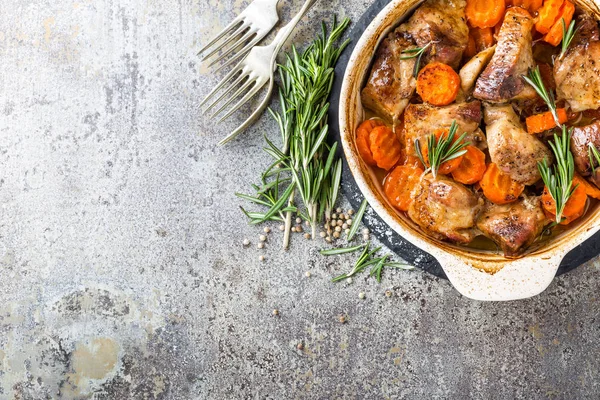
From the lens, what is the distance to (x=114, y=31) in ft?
8.58

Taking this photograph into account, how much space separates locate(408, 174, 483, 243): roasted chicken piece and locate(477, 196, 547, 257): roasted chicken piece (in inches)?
2.3

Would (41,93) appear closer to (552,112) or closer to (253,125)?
(253,125)

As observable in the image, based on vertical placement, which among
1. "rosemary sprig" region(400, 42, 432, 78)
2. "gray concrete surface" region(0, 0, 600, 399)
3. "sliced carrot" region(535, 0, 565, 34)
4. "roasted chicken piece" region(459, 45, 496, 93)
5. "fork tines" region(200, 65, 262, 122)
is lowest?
"gray concrete surface" region(0, 0, 600, 399)

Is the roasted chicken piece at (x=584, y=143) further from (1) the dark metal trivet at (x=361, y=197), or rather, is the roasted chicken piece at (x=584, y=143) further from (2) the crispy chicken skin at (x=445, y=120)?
(1) the dark metal trivet at (x=361, y=197)

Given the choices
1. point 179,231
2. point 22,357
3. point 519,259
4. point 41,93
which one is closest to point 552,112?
point 519,259

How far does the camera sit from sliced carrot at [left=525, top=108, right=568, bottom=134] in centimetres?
206

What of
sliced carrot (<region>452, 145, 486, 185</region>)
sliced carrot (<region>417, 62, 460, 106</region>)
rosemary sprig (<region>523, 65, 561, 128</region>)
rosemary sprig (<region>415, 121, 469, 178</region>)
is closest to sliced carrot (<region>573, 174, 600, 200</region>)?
rosemary sprig (<region>523, 65, 561, 128</region>)

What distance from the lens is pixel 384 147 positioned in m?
2.13

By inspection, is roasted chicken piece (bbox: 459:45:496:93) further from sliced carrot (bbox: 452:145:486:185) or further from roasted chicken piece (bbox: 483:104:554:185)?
sliced carrot (bbox: 452:145:486:185)

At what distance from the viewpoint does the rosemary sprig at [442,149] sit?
6.48 ft

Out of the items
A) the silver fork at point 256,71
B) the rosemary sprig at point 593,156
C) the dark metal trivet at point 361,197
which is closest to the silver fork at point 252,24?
the silver fork at point 256,71

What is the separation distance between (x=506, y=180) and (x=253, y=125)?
1.10 meters

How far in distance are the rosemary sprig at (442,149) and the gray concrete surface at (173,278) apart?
65cm

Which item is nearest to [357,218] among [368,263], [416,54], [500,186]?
[368,263]
